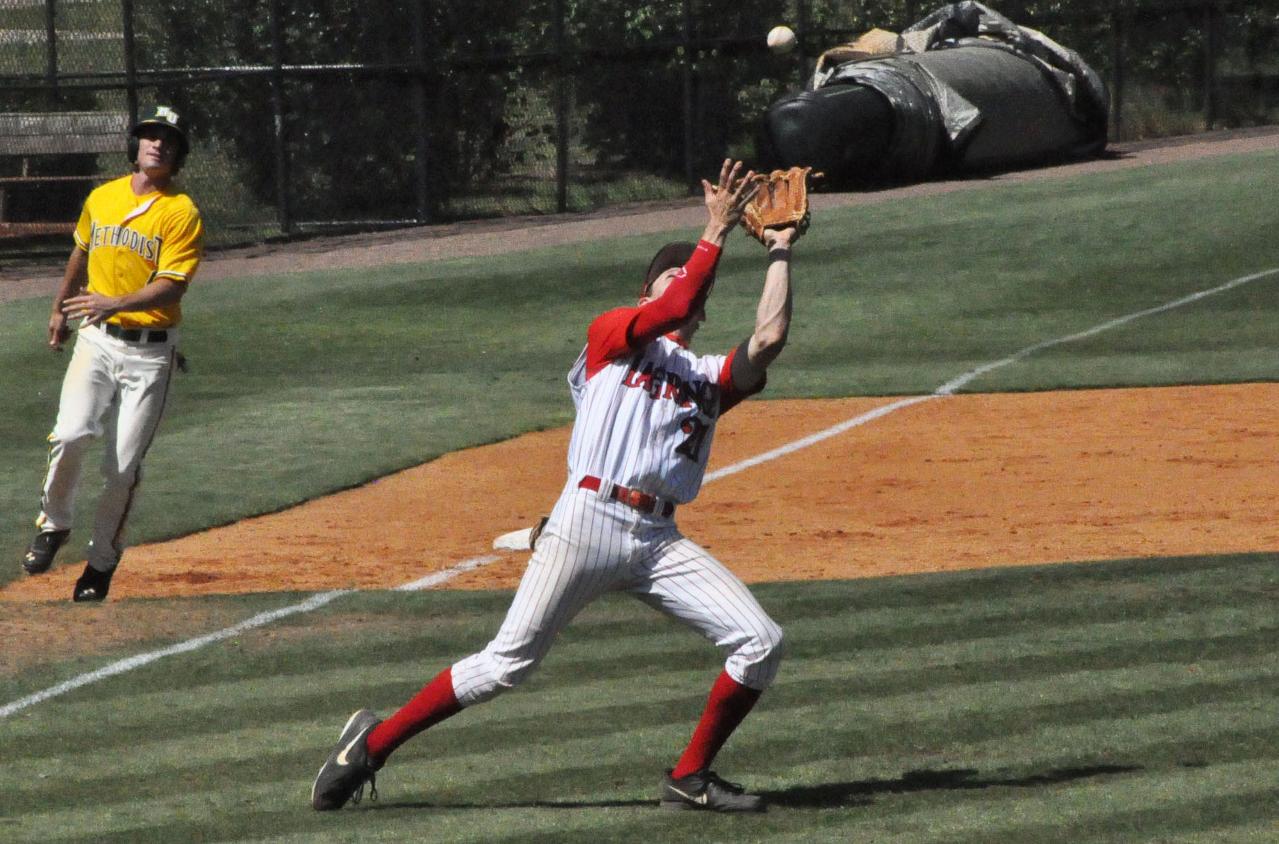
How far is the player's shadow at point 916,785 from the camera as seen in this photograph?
5.68m

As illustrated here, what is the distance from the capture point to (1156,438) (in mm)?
12469

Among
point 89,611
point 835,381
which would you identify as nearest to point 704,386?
point 89,611

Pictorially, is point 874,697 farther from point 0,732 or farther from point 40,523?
point 40,523

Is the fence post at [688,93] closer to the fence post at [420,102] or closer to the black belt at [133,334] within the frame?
the fence post at [420,102]

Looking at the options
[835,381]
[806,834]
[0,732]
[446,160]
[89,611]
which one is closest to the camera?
[806,834]

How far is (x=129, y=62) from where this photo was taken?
21.5 m

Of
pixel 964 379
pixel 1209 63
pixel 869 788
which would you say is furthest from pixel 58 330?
pixel 1209 63

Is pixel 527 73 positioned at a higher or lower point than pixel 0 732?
higher

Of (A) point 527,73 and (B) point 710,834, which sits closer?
(B) point 710,834

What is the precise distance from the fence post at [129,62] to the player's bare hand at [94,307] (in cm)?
1428

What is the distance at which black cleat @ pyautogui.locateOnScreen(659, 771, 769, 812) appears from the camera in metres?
5.54

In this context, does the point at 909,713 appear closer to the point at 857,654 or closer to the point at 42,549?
the point at 857,654

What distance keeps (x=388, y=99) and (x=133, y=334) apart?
15.5 meters

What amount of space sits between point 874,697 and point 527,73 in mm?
18207
